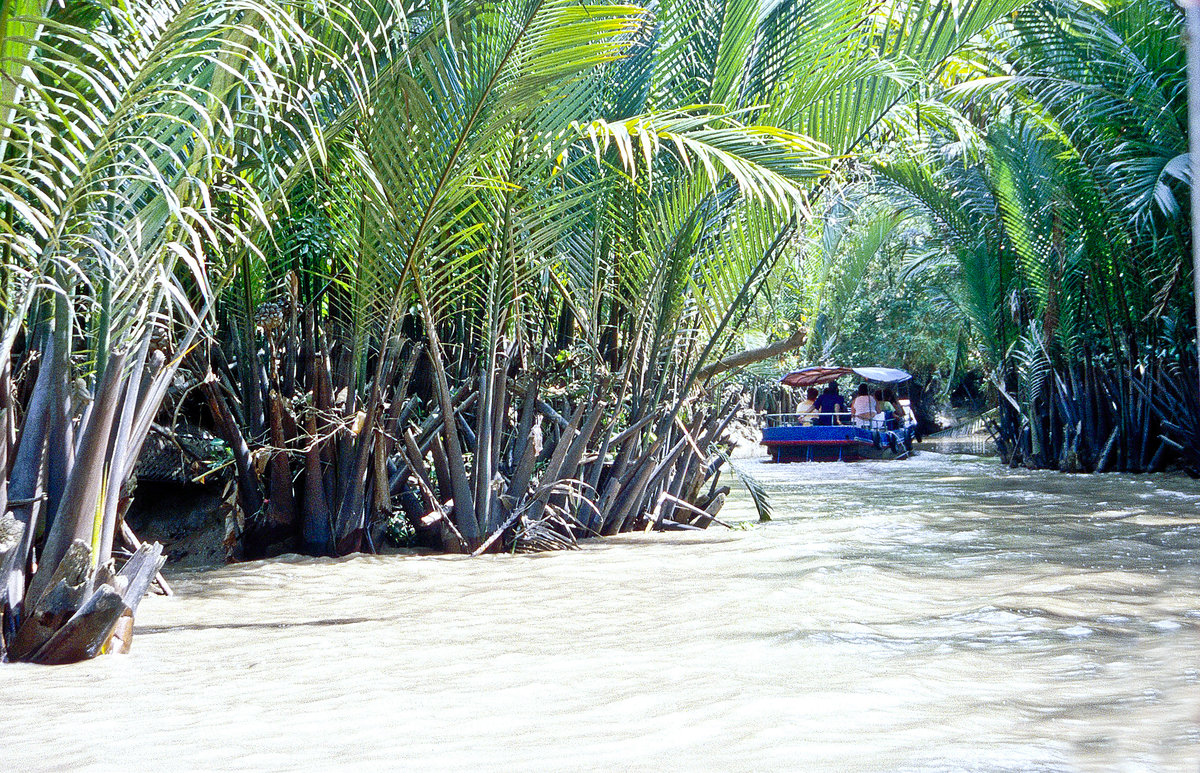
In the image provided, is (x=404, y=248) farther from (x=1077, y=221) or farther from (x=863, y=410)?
(x=863, y=410)

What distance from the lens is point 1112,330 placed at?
11.1 meters

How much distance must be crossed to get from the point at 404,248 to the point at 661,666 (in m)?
2.58

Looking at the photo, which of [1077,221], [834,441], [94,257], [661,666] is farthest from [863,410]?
[94,257]

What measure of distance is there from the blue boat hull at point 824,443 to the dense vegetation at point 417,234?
31.5 feet

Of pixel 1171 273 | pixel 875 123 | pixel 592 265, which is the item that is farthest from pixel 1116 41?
pixel 592 265

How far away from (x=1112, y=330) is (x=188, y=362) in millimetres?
9746

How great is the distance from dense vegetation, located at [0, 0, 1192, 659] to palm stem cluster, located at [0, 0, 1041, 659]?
2cm

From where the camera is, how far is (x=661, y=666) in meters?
2.84

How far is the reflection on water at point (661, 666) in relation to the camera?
203 centimetres

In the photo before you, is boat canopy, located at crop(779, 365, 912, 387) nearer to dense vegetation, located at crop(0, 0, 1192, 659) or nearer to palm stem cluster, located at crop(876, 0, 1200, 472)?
palm stem cluster, located at crop(876, 0, 1200, 472)

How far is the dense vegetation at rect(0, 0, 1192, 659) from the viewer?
3039mm

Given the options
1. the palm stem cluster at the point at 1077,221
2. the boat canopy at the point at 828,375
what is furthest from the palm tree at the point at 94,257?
the boat canopy at the point at 828,375

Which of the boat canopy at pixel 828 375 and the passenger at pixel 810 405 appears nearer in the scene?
the boat canopy at pixel 828 375

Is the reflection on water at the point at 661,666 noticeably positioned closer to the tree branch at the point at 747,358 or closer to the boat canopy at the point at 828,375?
the tree branch at the point at 747,358
